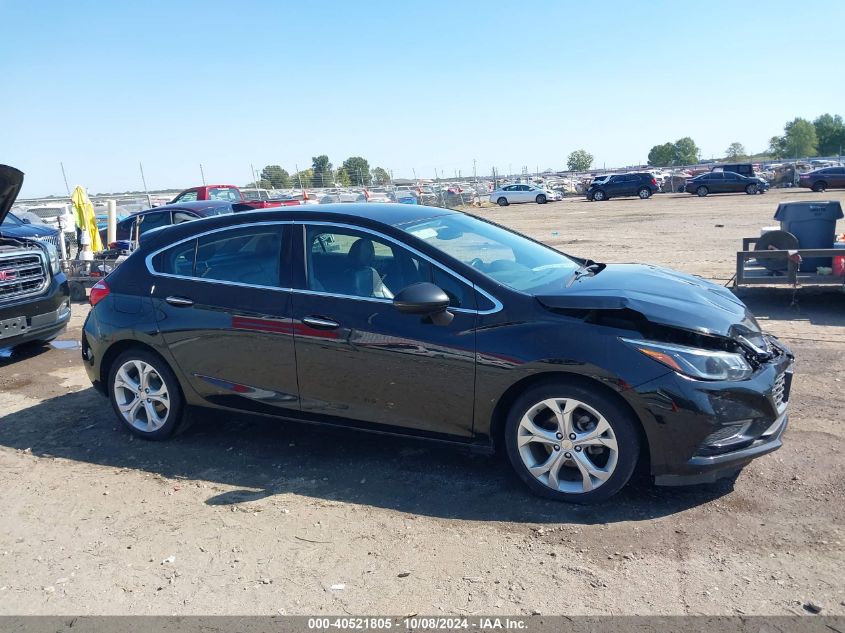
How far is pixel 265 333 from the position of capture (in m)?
4.85

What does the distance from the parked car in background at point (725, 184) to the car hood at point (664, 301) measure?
40.7 meters

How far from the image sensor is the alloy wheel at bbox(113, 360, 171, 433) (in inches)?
212

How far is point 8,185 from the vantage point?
7.94m

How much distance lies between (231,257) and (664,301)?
2929 millimetres

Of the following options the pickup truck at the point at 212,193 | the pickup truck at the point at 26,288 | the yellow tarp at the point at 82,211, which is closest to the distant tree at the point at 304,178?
the pickup truck at the point at 212,193

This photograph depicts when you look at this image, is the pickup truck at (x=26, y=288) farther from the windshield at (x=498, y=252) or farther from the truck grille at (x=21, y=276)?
the windshield at (x=498, y=252)

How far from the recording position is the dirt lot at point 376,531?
132 inches

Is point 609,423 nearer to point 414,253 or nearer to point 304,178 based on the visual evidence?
point 414,253

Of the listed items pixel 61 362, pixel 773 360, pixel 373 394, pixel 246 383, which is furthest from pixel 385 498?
pixel 61 362

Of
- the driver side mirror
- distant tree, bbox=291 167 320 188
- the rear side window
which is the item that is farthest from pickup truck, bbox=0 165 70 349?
distant tree, bbox=291 167 320 188

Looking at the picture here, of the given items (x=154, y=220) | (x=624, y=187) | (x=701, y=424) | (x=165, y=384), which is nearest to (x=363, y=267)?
(x=165, y=384)

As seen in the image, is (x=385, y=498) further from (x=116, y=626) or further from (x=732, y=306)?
(x=732, y=306)

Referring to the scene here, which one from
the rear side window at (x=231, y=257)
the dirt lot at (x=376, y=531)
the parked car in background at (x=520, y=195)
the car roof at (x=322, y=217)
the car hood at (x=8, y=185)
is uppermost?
the car hood at (x=8, y=185)

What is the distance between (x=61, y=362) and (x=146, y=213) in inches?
293
